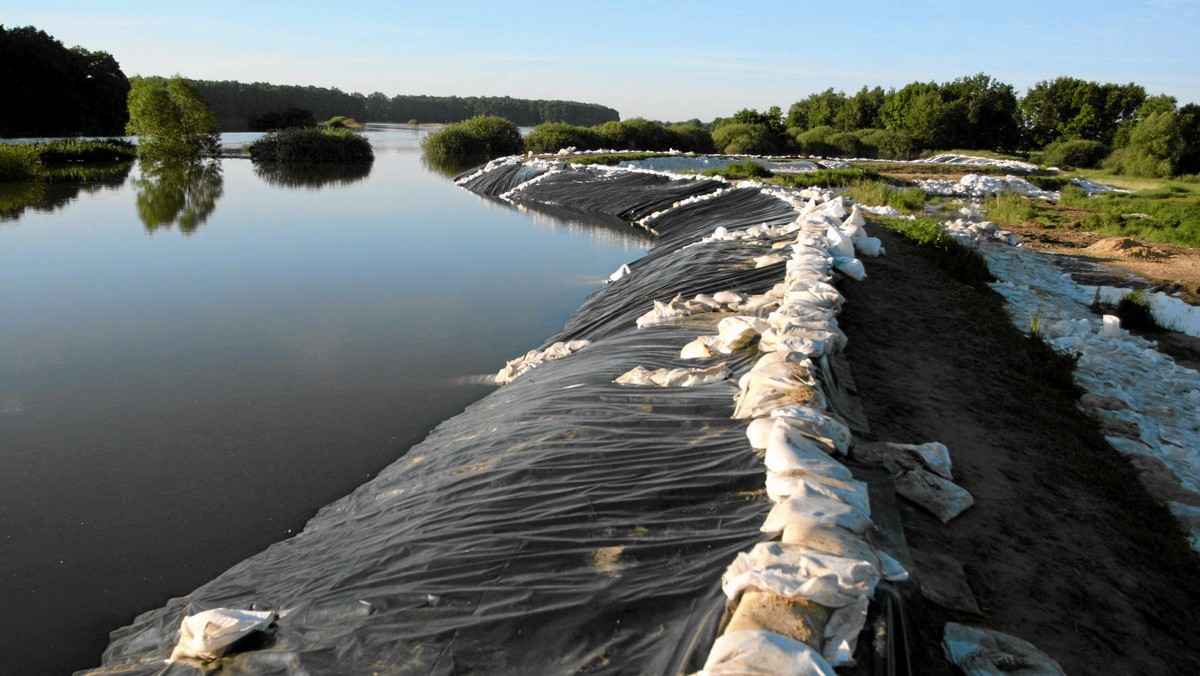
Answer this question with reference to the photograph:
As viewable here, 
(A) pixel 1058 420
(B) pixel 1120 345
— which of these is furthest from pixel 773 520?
(B) pixel 1120 345

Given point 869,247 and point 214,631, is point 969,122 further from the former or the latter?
point 214,631

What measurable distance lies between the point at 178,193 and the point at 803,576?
22.6 metres

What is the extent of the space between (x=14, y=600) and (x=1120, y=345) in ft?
27.2

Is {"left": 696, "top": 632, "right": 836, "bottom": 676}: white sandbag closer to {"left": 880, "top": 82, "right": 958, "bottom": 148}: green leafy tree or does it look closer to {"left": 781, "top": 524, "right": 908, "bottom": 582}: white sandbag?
{"left": 781, "top": 524, "right": 908, "bottom": 582}: white sandbag

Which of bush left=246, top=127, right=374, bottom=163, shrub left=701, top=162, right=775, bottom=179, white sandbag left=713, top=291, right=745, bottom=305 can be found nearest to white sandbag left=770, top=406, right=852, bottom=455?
white sandbag left=713, top=291, right=745, bottom=305

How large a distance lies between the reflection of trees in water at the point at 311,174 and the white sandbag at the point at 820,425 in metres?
22.2

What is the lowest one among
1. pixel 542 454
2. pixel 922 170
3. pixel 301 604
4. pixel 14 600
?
pixel 14 600

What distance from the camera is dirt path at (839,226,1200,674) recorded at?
9.00ft

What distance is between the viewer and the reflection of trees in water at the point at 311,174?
2450cm

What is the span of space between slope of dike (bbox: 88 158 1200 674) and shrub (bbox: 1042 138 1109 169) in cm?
3024

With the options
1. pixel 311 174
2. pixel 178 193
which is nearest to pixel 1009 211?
pixel 178 193

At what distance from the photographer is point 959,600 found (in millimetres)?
2707

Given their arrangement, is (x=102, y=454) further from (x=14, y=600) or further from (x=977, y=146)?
(x=977, y=146)

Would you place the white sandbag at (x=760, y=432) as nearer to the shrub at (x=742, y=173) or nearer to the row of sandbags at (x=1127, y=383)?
the row of sandbags at (x=1127, y=383)
